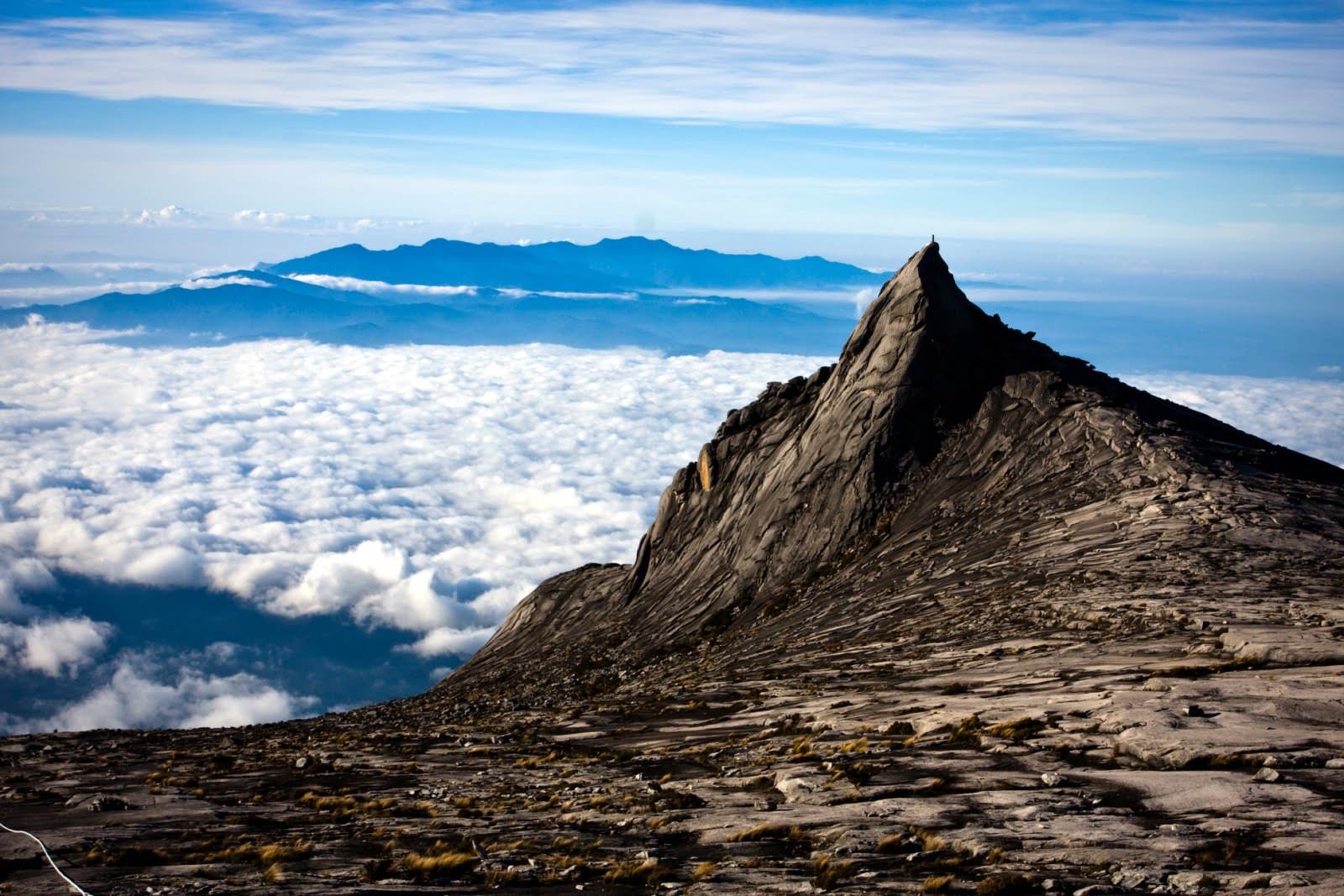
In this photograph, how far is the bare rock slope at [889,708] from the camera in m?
21.0

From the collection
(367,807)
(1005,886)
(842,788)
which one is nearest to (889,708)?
(842,788)

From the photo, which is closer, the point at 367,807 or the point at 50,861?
the point at 50,861

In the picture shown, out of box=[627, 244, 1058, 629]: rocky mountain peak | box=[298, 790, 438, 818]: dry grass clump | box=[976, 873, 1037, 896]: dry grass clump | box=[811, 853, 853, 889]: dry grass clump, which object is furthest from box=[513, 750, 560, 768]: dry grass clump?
box=[627, 244, 1058, 629]: rocky mountain peak

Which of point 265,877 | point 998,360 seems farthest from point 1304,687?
point 998,360

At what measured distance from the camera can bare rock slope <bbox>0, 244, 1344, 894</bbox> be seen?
21016 mm

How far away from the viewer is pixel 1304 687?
28.6 metres

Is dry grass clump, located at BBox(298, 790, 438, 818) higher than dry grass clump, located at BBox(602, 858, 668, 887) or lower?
lower

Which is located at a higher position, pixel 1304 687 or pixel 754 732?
pixel 1304 687

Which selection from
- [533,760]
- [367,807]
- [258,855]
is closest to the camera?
[258,855]

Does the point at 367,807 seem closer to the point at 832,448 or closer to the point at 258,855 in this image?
the point at 258,855

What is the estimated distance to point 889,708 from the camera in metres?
34.2

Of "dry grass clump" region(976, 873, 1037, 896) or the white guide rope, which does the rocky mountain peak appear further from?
"dry grass clump" region(976, 873, 1037, 896)

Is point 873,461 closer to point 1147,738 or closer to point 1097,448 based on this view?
point 1097,448

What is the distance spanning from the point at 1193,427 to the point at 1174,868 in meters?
58.0
